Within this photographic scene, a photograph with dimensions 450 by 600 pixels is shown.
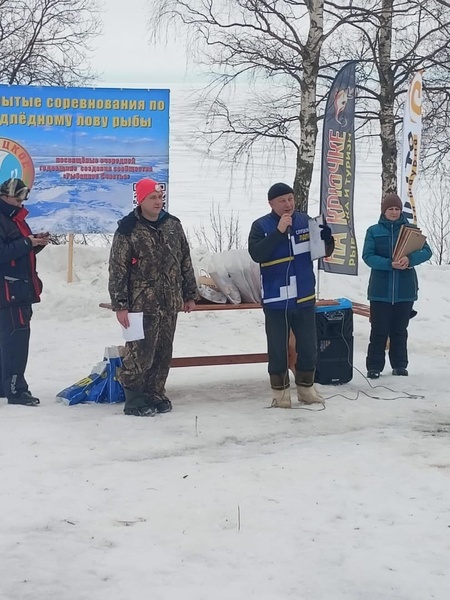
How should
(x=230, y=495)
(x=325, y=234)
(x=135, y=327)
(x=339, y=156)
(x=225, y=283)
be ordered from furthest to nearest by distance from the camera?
(x=339, y=156)
(x=225, y=283)
(x=325, y=234)
(x=135, y=327)
(x=230, y=495)

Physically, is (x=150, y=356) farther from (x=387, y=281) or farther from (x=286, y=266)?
(x=387, y=281)

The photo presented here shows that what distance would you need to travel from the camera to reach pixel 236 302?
740cm

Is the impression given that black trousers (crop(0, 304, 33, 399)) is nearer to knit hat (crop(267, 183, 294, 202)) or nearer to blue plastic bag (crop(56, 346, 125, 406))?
blue plastic bag (crop(56, 346, 125, 406))

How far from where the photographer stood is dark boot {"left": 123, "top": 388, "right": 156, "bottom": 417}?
6363 mm

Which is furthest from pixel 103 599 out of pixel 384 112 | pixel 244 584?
pixel 384 112

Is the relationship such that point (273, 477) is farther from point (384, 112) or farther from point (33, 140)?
point (384, 112)

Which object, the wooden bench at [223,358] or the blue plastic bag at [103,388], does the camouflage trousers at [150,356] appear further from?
the wooden bench at [223,358]

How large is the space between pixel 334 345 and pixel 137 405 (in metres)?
1.90

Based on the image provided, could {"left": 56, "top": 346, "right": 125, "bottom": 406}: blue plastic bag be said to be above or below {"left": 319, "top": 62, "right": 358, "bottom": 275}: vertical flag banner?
below

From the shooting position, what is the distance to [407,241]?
7.40 metres

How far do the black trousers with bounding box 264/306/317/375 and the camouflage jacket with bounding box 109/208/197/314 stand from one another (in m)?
0.72

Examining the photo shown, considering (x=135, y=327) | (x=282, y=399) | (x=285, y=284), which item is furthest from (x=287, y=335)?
(x=135, y=327)

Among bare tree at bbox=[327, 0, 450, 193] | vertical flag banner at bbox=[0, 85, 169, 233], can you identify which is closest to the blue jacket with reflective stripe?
vertical flag banner at bbox=[0, 85, 169, 233]

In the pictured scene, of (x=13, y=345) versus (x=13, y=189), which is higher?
(x=13, y=189)
